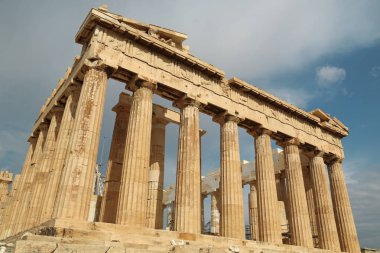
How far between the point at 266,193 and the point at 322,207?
22.1ft

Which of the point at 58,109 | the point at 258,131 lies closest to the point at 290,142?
the point at 258,131

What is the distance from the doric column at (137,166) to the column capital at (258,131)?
29.8 ft

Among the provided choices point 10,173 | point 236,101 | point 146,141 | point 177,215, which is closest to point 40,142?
point 146,141

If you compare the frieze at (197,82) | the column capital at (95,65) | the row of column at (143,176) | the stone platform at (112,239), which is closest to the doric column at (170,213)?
the row of column at (143,176)

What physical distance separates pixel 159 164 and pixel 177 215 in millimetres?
5421

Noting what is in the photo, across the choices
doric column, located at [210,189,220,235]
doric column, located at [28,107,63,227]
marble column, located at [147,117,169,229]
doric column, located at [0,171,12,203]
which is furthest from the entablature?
doric column, located at [0,171,12,203]

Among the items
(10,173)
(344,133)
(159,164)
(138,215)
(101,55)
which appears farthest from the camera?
(10,173)

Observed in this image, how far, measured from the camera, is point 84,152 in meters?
14.4

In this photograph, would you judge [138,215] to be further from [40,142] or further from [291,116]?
[291,116]

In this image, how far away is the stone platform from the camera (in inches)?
342

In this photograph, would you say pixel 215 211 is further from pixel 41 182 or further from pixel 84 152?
pixel 84 152

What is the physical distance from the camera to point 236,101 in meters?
22.2

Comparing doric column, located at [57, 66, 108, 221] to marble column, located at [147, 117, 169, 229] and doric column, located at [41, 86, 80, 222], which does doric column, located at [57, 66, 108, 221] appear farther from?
marble column, located at [147, 117, 169, 229]

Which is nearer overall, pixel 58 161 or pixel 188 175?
pixel 58 161
